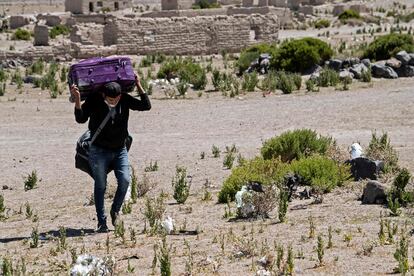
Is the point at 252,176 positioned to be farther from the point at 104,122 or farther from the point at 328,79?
the point at 328,79

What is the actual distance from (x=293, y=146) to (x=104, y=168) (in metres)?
4.28

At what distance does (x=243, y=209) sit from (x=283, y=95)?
12.8 meters

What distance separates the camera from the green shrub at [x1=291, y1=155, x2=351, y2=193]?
10.6m

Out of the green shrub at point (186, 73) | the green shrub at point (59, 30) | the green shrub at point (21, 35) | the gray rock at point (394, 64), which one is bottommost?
the green shrub at point (21, 35)

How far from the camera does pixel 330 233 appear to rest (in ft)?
26.3

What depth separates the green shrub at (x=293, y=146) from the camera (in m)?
12.7

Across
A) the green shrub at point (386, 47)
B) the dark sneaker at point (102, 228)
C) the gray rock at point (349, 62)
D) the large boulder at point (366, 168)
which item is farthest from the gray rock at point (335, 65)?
the dark sneaker at point (102, 228)

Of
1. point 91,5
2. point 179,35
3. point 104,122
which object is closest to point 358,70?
point 179,35

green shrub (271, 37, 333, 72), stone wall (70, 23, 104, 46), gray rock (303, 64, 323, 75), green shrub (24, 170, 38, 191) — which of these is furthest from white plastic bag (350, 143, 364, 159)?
stone wall (70, 23, 104, 46)

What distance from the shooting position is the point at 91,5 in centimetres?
5472

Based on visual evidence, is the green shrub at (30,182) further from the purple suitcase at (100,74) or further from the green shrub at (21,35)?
the green shrub at (21,35)

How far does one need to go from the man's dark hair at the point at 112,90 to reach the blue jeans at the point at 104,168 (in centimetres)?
60

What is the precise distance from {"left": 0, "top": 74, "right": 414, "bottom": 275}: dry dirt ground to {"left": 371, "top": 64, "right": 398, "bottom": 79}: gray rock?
0.69 meters

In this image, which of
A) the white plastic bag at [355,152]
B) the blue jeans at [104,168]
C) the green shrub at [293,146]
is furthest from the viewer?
the green shrub at [293,146]
